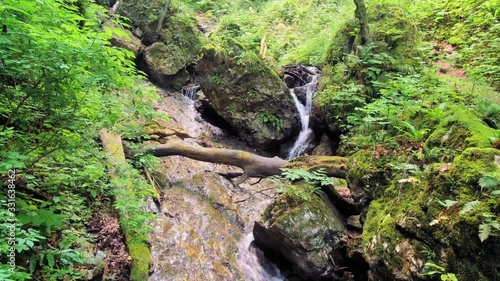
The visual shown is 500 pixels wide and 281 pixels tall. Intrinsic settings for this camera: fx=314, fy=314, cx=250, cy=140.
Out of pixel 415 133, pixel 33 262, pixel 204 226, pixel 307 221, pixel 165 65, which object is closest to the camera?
pixel 33 262

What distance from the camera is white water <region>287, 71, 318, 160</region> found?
33.6ft

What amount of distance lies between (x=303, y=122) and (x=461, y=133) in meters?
6.68

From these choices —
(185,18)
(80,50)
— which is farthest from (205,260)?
(185,18)

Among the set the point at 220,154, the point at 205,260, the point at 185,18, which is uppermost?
the point at 185,18

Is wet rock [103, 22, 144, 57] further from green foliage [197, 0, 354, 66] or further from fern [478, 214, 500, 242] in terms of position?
fern [478, 214, 500, 242]

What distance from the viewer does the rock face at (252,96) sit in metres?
10.3

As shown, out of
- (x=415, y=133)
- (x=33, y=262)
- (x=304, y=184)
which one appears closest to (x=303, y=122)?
(x=304, y=184)

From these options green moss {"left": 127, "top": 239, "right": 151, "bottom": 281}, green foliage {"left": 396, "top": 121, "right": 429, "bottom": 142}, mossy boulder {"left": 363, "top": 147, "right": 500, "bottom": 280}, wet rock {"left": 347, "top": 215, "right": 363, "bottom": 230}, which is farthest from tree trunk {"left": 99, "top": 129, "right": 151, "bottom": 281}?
green foliage {"left": 396, "top": 121, "right": 429, "bottom": 142}

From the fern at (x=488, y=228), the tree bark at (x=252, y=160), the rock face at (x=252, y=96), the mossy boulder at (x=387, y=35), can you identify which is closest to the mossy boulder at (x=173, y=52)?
the rock face at (x=252, y=96)

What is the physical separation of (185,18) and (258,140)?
744 centimetres

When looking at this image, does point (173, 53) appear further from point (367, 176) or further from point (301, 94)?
point (367, 176)

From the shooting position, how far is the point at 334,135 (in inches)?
352

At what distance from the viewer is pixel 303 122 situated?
10688 mm

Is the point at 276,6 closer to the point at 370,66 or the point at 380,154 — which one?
the point at 370,66
